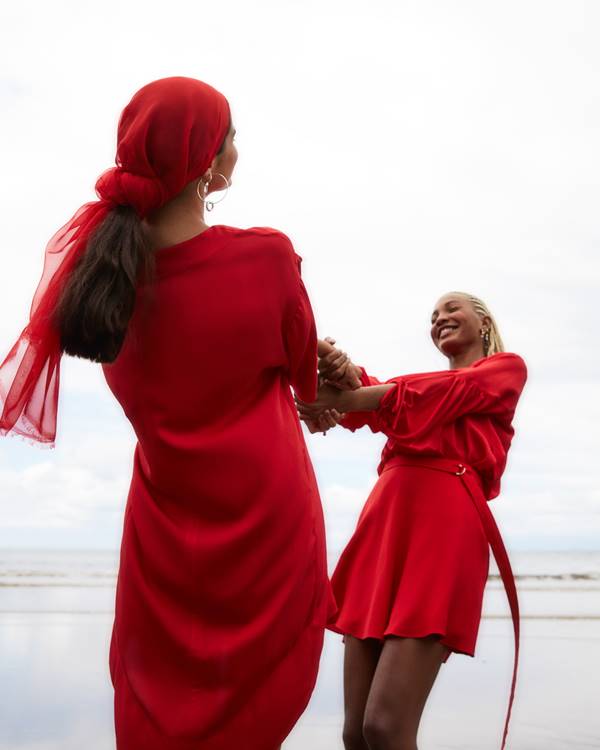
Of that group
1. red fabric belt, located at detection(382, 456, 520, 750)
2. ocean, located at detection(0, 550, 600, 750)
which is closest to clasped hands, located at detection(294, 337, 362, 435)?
red fabric belt, located at detection(382, 456, 520, 750)

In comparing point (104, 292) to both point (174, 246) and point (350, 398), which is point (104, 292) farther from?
point (350, 398)

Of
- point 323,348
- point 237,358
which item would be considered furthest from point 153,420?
point 323,348

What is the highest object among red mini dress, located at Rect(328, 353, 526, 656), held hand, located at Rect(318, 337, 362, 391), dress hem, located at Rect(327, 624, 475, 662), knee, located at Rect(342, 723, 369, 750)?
held hand, located at Rect(318, 337, 362, 391)

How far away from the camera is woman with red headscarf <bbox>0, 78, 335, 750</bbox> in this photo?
2102 mm

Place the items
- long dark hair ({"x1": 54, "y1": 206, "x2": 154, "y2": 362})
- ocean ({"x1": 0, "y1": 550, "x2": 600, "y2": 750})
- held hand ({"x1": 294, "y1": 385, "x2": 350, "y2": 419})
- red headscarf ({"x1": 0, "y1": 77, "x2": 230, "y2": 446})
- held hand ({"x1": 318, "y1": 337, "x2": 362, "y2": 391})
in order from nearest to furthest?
1. long dark hair ({"x1": 54, "y1": 206, "x2": 154, "y2": 362})
2. red headscarf ({"x1": 0, "y1": 77, "x2": 230, "y2": 446})
3. held hand ({"x1": 318, "y1": 337, "x2": 362, "y2": 391})
4. held hand ({"x1": 294, "y1": 385, "x2": 350, "y2": 419})
5. ocean ({"x1": 0, "y1": 550, "x2": 600, "y2": 750})

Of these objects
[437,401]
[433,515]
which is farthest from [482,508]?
[437,401]

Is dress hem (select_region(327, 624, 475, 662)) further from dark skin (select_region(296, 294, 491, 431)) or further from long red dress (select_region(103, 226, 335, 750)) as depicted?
long red dress (select_region(103, 226, 335, 750))

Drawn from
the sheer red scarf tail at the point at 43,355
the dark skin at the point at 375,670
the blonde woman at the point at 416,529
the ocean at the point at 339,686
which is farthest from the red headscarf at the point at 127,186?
the ocean at the point at 339,686

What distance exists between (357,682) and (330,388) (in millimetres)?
873

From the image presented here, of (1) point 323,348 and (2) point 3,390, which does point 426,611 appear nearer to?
(1) point 323,348

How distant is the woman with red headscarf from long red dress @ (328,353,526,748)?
105 centimetres

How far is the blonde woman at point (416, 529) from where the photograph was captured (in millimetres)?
3127

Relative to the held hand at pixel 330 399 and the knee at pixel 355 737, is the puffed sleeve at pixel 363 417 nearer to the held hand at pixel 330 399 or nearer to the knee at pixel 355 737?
the held hand at pixel 330 399

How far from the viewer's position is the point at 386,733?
2.99m
